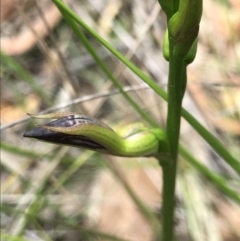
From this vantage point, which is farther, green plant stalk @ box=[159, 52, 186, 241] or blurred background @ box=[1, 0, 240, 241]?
blurred background @ box=[1, 0, 240, 241]

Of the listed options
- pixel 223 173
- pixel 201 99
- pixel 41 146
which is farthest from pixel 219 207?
pixel 41 146

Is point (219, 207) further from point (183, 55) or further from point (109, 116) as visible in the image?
point (183, 55)

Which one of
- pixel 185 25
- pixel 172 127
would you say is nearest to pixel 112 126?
pixel 172 127

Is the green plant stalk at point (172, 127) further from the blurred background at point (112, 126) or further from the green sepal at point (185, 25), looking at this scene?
the blurred background at point (112, 126)

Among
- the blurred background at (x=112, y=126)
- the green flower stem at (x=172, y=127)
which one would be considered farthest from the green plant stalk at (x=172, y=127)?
the blurred background at (x=112, y=126)

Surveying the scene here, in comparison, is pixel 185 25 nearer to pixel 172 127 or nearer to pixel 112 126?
pixel 172 127

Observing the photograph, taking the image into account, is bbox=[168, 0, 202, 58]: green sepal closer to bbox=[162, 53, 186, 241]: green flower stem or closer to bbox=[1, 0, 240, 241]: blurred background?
bbox=[162, 53, 186, 241]: green flower stem

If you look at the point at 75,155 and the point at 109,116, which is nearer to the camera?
the point at 75,155

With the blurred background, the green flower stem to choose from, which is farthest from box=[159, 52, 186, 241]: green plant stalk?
the blurred background
